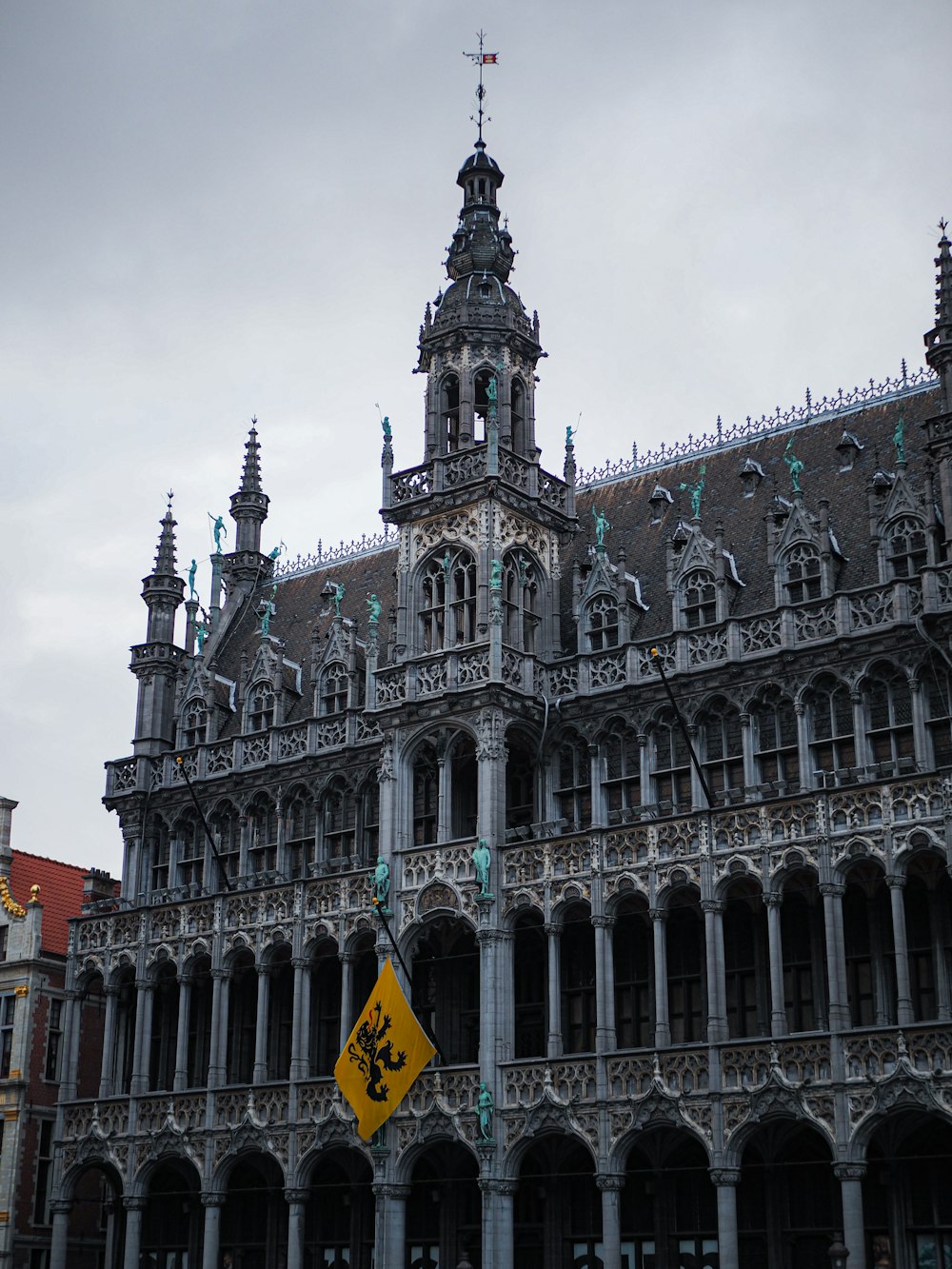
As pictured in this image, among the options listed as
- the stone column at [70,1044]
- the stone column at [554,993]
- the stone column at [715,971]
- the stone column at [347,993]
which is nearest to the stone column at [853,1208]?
the stone column at [715,971]

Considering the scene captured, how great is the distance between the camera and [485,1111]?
44.8 meters

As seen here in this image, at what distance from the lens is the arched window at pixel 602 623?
50719mm

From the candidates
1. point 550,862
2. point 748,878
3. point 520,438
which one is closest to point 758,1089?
point 748,878

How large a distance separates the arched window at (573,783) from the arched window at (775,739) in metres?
5.36

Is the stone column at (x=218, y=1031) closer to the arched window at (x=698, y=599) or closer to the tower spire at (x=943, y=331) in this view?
the arched window at (x=698, y=599)

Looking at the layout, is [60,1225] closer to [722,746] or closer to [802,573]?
[722,746]

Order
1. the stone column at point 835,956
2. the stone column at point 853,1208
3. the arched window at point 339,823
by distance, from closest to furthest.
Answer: the stone column at point 853,1208 → the stone column at point 835,956 → the arched window at point 339,823

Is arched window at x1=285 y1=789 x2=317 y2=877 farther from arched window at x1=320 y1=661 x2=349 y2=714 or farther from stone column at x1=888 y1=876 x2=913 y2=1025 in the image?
stone column at x1=888 y1=876 x2=913 y2=1025

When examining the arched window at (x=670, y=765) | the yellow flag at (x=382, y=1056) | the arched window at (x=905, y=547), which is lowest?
the yellow flag at (x=382, y=1056)

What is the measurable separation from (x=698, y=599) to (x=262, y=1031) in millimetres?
18088

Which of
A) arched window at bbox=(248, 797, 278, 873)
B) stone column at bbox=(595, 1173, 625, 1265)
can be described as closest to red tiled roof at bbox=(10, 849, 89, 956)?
arched window at bbox=(248, 797, 278, 873)

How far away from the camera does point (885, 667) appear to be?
145ft

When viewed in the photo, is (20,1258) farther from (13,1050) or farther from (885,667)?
(885,667)

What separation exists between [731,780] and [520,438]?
1389 centimetres
